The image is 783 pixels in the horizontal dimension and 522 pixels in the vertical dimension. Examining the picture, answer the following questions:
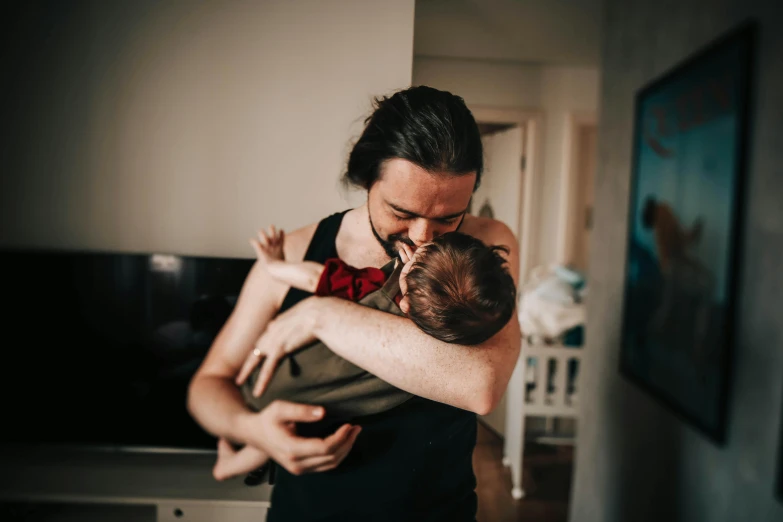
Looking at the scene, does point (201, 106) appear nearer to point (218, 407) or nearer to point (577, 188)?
point (218, 407)

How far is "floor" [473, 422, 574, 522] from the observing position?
0.53 metres

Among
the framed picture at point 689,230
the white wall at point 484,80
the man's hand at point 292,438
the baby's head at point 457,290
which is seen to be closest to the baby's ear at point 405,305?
the baby's head at point 457,290

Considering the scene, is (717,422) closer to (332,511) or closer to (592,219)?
(592,219)

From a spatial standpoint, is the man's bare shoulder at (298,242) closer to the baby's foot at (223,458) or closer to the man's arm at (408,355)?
the man's arm at (408,355)

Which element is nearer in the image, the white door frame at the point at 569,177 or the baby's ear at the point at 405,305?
the baby's ear at the point at 405,305

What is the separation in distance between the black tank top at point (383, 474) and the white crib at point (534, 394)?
4.6 inches

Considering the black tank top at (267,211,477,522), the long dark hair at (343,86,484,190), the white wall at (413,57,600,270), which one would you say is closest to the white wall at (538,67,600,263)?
the white wall at (413,57,600,270)

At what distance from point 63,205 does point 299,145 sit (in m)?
0.30

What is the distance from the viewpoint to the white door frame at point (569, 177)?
0.53 meters

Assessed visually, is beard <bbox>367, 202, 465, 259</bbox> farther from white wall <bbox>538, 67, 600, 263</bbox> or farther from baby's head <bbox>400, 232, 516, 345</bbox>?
white wall <bbox>538, 67, 600, 263</bbox>

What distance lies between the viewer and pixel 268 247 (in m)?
0.47

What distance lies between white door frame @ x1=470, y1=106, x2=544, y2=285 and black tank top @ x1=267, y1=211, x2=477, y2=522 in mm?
193

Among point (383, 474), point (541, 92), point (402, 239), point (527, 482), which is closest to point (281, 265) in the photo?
point (402, 239)

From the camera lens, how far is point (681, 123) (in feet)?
1.73
